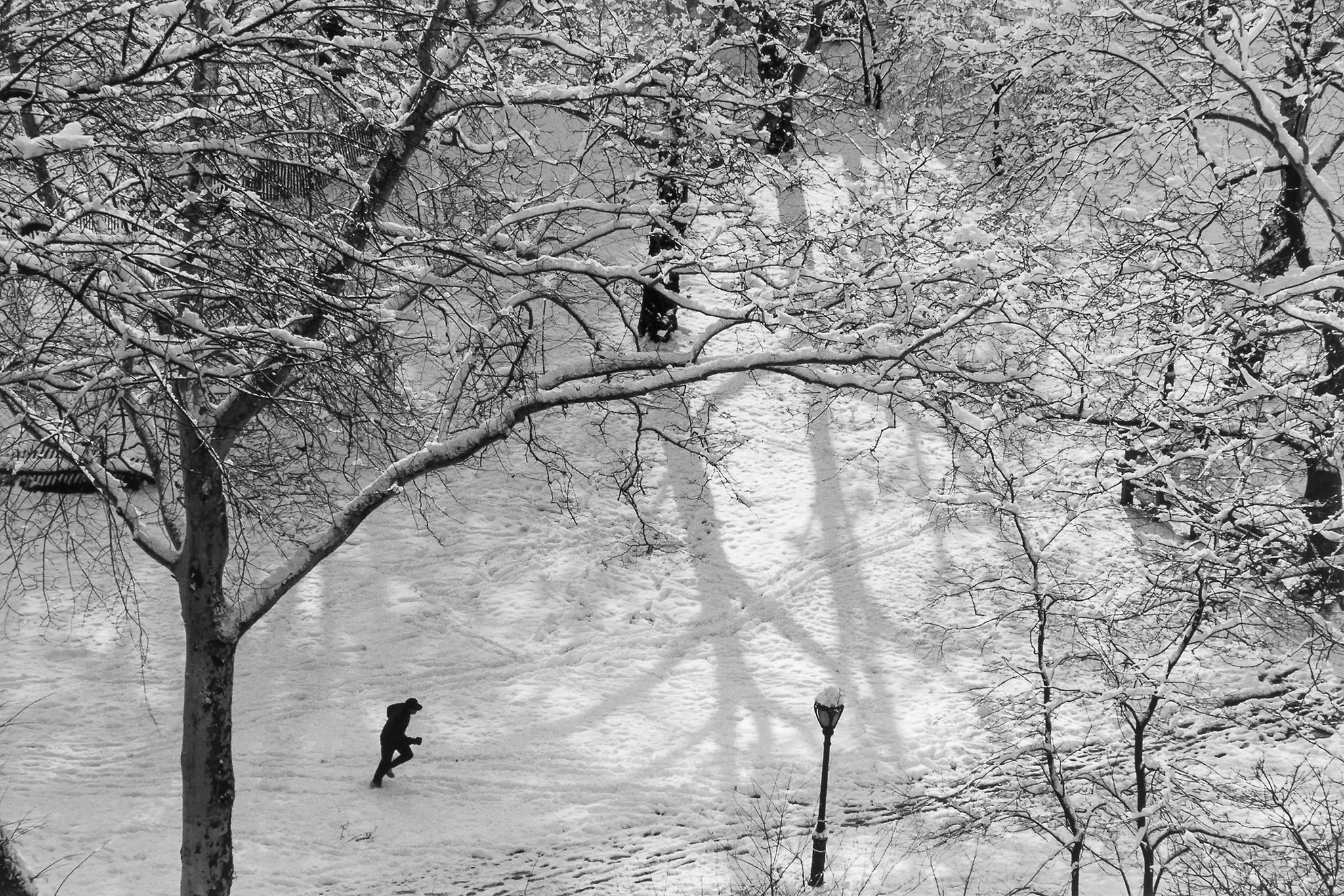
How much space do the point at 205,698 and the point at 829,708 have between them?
484cm

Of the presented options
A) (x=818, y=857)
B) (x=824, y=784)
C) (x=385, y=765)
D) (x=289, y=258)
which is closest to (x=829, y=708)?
(x=824, y=784)

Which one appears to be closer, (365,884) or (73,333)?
(73,333)

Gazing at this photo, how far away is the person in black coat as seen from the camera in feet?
32.6

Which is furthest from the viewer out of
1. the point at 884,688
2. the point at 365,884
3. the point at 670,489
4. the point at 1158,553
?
the point at 670,489

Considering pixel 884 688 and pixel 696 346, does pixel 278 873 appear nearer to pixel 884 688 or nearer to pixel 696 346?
pixel 696 346

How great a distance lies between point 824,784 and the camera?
29.7 ft

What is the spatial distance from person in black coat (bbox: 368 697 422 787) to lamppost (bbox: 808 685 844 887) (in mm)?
3751

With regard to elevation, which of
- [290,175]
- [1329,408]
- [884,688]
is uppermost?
[290,175]

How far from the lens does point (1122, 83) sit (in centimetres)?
956

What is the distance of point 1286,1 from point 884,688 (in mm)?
7691

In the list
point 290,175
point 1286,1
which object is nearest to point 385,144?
point 290,175

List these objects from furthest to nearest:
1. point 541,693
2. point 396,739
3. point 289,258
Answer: point 541,693 → point 396,739 → point 289,258

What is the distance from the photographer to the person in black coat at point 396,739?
992cm

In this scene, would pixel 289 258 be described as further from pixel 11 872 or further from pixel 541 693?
pixel 541 693
